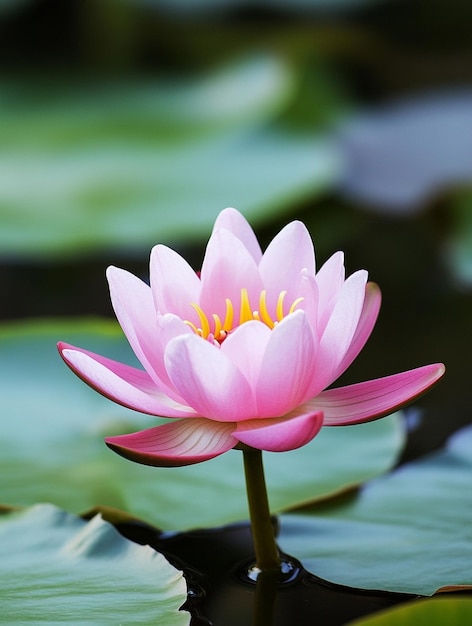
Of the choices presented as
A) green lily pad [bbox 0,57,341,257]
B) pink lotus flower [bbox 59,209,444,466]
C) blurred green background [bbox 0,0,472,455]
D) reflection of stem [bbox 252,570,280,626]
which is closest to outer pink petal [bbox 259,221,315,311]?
pink lotus flower [bbox 59,209,444,466]

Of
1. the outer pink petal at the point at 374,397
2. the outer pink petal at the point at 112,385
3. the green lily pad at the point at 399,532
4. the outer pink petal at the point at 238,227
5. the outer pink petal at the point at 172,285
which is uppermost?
the outer pink petal at the point at 238,227

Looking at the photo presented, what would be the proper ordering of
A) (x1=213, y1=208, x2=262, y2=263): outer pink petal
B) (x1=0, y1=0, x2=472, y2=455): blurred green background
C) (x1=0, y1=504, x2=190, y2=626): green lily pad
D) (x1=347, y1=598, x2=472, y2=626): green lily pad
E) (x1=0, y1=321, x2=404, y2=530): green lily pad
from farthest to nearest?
(x1=0, y1=0, x2=472, y2=455): blurred green background → (x1=0, y1=321, x2=404, y2=530): green lily pad → (x1=213, y1=208, x2=262, y2=263): outer pink petal → (x1=0, y1=504, x2=190, y2=626): green lily pad → (x1=347, y1=598, x2=472, y2=626): green lily pad

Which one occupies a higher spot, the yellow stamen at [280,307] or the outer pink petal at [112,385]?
the yellow stamen at [280,307]

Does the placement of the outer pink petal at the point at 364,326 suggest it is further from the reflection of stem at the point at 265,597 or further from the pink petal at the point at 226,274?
the reflection of stem at the point at 265,597

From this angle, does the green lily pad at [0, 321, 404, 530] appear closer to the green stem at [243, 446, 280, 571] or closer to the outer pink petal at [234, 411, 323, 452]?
the green stem at [243, 446, 280, 571]

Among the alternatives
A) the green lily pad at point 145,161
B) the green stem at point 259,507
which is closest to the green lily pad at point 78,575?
the green stem at point 259,507

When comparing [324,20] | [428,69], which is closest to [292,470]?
[428,69]

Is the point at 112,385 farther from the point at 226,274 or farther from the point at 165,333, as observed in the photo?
A: the point at 226,274

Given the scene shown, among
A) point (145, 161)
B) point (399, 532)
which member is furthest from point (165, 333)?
point (145, 161)
